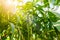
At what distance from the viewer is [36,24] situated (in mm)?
607

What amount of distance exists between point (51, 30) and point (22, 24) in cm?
13

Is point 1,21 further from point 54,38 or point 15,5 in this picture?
point 54,38

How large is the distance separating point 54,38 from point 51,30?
0.06 meters

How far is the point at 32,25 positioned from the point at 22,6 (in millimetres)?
91

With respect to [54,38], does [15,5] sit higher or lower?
higher

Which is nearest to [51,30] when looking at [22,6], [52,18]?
[52,18]

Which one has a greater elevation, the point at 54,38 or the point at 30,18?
the point at 30,18

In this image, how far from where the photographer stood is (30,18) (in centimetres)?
61

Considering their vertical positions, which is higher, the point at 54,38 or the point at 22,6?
the point at 22,6

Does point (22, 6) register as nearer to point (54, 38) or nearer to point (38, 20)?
point (38, 20)

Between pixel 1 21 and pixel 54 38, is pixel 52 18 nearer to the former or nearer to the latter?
pixel 54 38

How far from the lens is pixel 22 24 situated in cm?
63

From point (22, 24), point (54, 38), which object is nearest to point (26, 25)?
point (22, 24)

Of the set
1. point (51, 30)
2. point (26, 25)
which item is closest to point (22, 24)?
point (26, 25)
